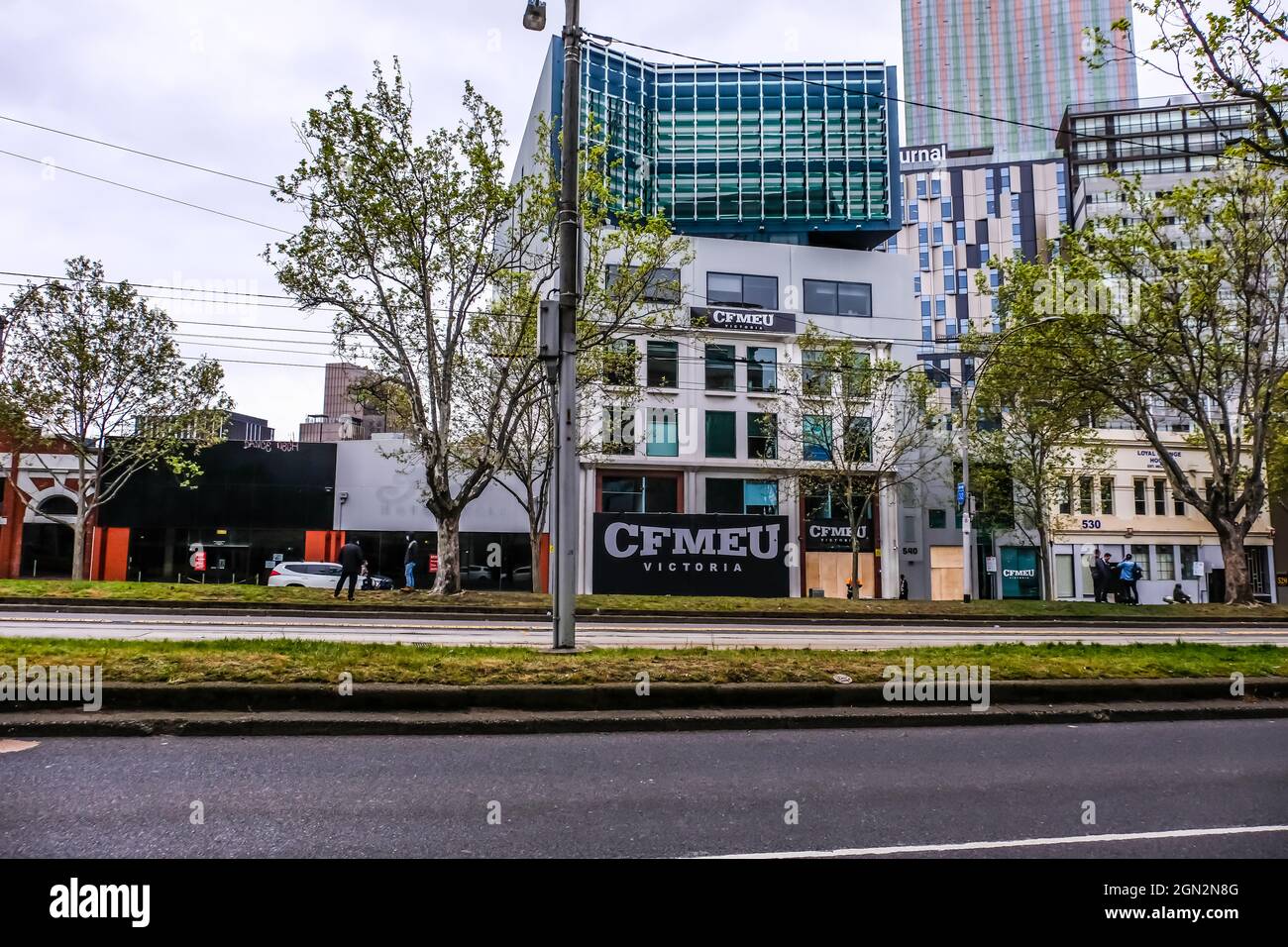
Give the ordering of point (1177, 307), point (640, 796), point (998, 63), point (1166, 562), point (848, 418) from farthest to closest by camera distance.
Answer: point (998, 63) → point (1166, 562) → point (848, 418) → point (1177, 307) → point (640, 796)

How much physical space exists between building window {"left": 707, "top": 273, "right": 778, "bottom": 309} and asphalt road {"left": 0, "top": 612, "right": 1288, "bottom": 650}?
80.3ft

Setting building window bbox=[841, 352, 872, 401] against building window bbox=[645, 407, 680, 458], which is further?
building window bbox=[645, 407, 680, 458]

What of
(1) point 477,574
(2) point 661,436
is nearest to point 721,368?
(2) point 661,436

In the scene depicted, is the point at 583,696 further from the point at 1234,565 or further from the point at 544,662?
the point at 1234,565

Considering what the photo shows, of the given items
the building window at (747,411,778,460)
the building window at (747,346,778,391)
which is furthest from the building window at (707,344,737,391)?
the building window at (747,411,778,460)

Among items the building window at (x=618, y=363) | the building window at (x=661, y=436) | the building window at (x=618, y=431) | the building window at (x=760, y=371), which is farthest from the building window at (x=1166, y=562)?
the building window at (x=618, y=363)

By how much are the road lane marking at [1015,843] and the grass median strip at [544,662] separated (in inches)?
135

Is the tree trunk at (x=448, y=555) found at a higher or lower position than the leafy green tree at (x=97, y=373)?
lower

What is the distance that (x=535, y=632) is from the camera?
1407 centimetres

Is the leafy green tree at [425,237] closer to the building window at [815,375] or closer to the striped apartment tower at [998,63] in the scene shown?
the building window at [815,375]

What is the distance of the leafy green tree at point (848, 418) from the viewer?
3322 centimetres

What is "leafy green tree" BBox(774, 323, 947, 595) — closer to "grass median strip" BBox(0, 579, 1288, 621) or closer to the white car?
"grass median strip" BBox(0, 579, 1288, 621)

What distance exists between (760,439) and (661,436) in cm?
461

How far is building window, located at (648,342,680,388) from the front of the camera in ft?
126
